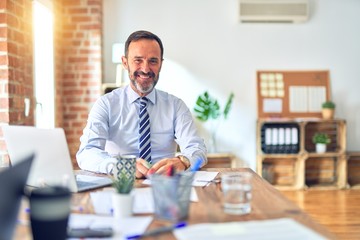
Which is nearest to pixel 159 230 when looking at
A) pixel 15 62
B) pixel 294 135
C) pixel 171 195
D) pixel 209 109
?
pixel 171 195

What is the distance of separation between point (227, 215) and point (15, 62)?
219 cm

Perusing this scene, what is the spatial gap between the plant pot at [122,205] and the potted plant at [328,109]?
406 cm

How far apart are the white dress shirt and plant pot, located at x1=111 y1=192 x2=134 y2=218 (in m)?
0.91

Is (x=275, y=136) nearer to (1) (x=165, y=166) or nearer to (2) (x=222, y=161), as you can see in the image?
(2) (x=222, y=161)

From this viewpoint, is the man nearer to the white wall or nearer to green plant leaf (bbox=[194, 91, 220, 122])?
green plant leaf (bbox=[194, 91, 220, 122])

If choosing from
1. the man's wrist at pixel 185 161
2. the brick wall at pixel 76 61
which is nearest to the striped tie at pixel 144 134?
the man's wrist at pixel 185 161

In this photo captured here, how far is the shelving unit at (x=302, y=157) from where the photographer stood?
4.67 meters

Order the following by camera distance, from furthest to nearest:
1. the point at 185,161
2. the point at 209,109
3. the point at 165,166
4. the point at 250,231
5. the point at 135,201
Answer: the point at 209,109
the point at 185,161
the point at 165,166
the point at 135,201
the point at 250,231

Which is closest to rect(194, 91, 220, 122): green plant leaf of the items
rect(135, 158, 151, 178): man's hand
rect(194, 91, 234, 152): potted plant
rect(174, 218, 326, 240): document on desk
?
rect(194, 91, 234, 152): potted plant

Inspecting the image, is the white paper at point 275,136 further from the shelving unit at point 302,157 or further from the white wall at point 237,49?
the white wall at point 237,49

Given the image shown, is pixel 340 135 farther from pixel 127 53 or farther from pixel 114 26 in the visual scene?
pixel 127 53

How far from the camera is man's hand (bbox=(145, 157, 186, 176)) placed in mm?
1555

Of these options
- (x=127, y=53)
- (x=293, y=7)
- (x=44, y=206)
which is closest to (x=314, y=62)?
(x=293, y=7)

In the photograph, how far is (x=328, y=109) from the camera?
4727 mm
